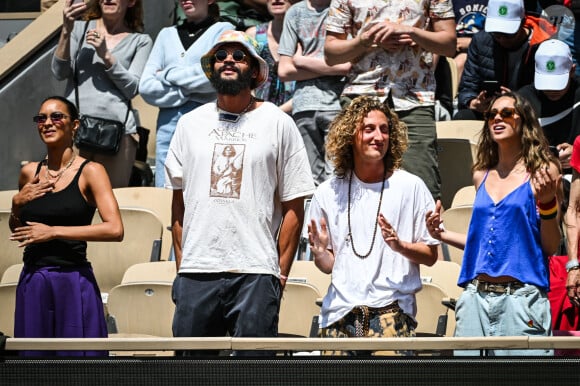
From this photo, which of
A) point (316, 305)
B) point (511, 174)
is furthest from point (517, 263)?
point (316, 305)

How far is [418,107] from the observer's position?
7621 millimetres

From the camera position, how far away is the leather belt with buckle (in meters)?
5.73

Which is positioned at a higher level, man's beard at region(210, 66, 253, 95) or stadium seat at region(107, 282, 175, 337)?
man's beard at region(210, 66, 253, 95)

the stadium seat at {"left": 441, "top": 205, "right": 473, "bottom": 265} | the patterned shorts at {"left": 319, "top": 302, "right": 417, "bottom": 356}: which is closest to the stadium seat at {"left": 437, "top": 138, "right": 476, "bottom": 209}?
the stadium seat at {"left": 441, "top": 205, "right": 473, "bottom": 265}

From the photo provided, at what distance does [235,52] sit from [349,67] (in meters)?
2.24

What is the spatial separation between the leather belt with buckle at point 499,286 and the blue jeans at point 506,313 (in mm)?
15

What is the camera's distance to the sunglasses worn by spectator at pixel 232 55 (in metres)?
6.01

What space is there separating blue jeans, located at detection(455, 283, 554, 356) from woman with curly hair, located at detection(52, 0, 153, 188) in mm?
3826

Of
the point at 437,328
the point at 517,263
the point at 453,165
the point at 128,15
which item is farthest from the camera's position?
the point at 128,15

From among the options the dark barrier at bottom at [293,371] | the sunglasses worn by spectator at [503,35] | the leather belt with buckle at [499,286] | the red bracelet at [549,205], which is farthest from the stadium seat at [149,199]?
the dark barrier at bottom at [293,371]

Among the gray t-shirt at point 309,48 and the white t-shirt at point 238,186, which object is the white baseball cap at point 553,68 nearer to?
the gray t-shirt at point 309,48

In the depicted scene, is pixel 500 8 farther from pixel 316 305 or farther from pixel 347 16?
pixel 316 305

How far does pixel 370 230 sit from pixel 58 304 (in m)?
1.54

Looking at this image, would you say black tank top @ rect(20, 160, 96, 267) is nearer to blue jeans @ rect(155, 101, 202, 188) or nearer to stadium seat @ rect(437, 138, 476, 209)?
blue jeans @ rect(155, 101, 202, 188)
